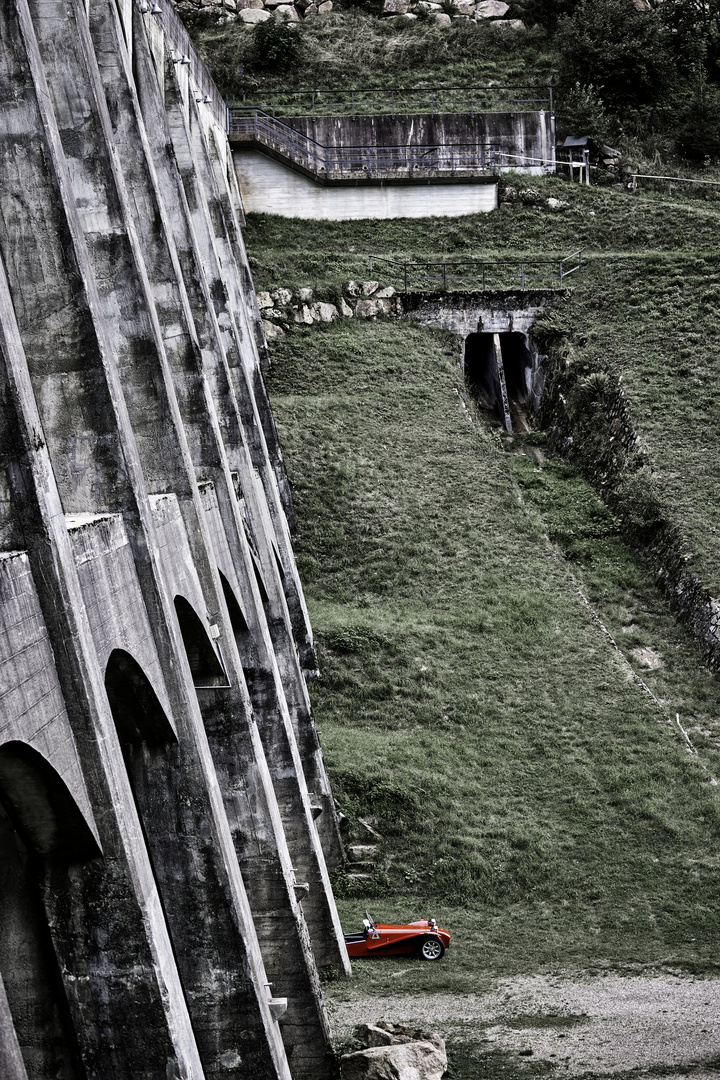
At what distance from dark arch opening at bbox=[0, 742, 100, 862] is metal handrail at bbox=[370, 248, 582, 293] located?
33.9 m

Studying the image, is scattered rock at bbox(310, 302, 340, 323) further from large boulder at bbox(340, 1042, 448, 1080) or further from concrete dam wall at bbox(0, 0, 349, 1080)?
large boulder at bbox(340, 1042, 448, 1080)

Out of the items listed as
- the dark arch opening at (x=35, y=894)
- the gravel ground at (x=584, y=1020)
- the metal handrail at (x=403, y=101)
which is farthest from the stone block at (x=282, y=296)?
the dark arch opening at (x=35, y=894)

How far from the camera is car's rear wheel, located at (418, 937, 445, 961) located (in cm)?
1756

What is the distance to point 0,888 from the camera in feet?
28.2

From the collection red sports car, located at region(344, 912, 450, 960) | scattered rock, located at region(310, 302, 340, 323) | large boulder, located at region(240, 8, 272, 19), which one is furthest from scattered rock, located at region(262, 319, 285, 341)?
large boulder, located at region(240, 8, 272, 19)

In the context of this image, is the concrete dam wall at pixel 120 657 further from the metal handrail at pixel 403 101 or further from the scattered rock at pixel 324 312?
the metal handrail at pixel 403 101

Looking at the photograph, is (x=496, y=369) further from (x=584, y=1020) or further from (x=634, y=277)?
(x=584, y=1020)

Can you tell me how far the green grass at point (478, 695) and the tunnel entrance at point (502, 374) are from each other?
3.04m

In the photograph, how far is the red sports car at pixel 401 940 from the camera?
17.6 metres

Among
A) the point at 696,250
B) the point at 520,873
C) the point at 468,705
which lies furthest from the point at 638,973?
the point at 696,250

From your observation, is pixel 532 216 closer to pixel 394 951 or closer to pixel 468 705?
pixel 468 705

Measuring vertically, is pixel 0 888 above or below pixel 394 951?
above

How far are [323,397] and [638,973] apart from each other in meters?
22.3

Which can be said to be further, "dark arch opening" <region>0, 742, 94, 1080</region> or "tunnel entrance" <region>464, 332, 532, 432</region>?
"tunnel entrance" <region>464, 332, 532, 432</region>
